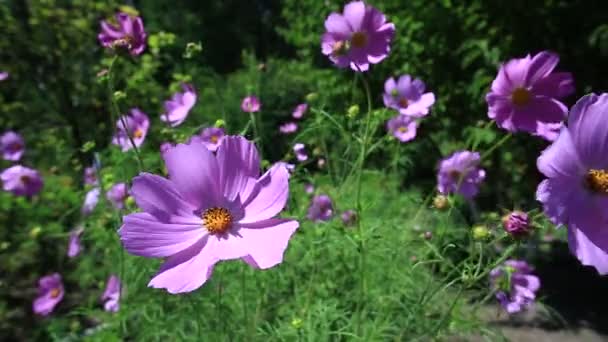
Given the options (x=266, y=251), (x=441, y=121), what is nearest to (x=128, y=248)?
(x=266, y=251)

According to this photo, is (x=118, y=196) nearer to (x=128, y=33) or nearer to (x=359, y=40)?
(x=128, y=33)

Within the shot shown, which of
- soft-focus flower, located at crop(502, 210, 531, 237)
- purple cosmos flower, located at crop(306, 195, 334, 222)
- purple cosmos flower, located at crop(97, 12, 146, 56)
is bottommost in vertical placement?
soft-focus flower, located at crop(502, 210, 531, 237)

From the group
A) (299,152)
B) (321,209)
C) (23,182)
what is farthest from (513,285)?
(23,182)

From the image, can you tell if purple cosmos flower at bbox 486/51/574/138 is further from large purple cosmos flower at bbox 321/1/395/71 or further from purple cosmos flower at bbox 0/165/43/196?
purple cosmos flower at bbox 0/165/43/196

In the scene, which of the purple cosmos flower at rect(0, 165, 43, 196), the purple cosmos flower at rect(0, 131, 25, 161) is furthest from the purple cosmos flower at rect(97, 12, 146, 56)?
the purple cosmos flower at rect(0, 131, 25, 161)

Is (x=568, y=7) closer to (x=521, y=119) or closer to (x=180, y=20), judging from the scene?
(x=521, y=119)

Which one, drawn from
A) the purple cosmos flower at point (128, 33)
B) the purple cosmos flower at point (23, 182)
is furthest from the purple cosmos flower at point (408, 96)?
the purple cosmos flower at point (23, 182)
